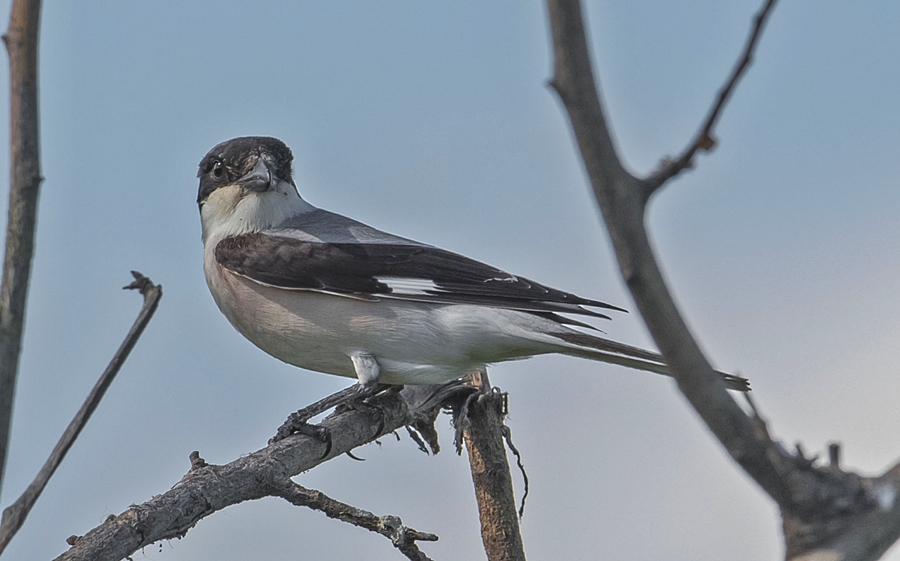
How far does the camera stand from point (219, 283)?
16.0ft

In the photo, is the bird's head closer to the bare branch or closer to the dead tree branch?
the bare branch

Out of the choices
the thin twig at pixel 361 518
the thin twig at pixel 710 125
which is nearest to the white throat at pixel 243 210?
the thin twig at pixel 361 518

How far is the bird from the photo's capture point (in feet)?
14.1

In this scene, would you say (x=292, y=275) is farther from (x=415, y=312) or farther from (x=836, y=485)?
(x=836, y=485)

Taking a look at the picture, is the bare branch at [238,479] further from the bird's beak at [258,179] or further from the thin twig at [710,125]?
the thin twig at [710,125]

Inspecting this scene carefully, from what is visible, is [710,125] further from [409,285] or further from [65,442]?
[409,285]

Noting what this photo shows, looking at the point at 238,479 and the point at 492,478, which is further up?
the point at 492,478

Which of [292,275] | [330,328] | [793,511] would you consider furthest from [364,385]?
[793,511]

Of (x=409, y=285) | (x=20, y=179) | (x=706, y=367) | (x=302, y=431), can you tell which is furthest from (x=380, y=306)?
(x=20, y=179)

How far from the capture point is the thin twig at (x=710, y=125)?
1476mm

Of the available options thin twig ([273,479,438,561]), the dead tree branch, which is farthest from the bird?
the dead tree branch

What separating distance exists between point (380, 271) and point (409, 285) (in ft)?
0.60

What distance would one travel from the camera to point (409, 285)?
452cm

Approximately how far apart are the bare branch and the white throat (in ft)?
3.89
